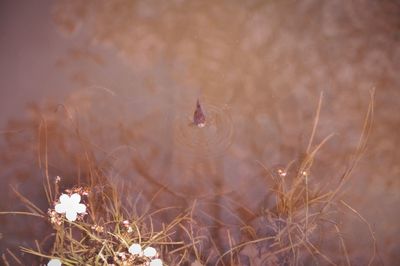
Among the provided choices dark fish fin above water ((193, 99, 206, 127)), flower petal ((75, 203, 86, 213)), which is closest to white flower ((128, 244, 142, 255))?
flower petal ((75, 203, 86, 213))

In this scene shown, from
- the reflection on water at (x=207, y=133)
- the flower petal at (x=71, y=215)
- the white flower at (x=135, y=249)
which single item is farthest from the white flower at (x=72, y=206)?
the reflection on water at (x=207, y=133)

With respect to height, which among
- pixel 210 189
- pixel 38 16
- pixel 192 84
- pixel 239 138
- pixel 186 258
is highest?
pixel 38 16

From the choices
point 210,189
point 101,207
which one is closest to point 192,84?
point 210,189

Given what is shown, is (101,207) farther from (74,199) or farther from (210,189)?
(210,189)

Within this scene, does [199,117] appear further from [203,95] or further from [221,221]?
[221,221]

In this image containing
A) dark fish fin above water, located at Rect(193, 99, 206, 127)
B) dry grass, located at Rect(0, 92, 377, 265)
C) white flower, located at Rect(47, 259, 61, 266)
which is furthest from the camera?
dark fish fin above water, located at Rect(193, 99, 206, 127)

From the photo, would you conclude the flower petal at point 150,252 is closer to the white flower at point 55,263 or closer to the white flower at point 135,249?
the white flower at point 135,249

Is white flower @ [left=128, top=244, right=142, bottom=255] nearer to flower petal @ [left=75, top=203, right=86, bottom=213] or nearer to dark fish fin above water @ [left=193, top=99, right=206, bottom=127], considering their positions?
flower petal @ [left=75, top=203, right=86, bottom=213]
